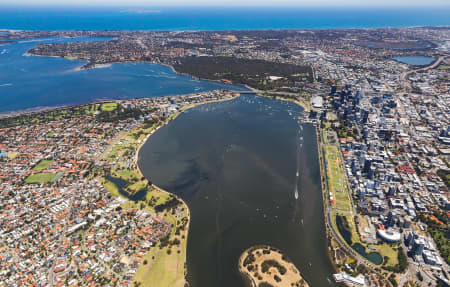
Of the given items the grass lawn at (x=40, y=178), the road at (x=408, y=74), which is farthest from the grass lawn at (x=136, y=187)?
the road at (x=408, y=74)

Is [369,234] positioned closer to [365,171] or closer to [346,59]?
[365,171]

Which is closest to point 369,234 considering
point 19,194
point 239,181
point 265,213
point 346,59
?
point 265,213

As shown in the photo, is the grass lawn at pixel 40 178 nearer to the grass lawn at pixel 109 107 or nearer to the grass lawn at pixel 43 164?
the grass lawn at pixel 43 164

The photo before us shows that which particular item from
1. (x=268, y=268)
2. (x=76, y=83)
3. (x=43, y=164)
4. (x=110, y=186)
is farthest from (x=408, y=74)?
(x=76, y=83)

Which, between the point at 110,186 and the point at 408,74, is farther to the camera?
the point at 408,74

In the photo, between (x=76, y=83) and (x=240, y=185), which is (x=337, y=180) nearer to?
(x=240, y=185)
